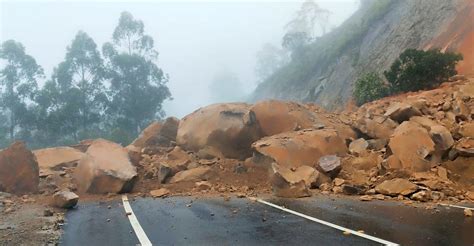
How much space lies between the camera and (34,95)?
43.9 m

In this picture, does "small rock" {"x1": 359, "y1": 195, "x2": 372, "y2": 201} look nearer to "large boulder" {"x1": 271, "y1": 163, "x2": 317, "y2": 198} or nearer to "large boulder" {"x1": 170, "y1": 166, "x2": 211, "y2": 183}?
"large boulder" {"x1": 271, "y1": 163, "x2": 317, "y2": 198}

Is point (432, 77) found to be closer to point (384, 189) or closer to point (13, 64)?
point (384, 189)

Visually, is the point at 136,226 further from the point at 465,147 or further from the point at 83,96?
the point at 83,96

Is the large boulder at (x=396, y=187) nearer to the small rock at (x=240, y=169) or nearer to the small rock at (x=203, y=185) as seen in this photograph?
the small rock at (x=240, y=169)

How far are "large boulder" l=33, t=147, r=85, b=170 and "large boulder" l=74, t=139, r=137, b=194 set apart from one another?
3281 millimetres

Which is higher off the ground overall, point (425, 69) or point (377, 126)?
point (425, 69)

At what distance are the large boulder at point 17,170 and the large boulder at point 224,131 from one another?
5618mm

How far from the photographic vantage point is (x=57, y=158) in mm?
16906

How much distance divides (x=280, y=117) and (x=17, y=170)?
907 cm

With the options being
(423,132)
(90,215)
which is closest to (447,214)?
(423,132)

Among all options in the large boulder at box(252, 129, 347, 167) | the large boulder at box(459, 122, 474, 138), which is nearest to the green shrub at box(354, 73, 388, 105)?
the large boulder at box(252, 129, 347, 167)

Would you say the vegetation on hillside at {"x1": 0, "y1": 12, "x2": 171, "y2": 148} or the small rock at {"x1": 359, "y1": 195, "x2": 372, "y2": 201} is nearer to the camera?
the small rock at {"x1": 359, "y1": 195, "x2": 372, "y2": 201}

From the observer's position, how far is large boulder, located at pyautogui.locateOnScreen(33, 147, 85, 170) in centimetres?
1628

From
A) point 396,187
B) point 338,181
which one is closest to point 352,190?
point 338,181
